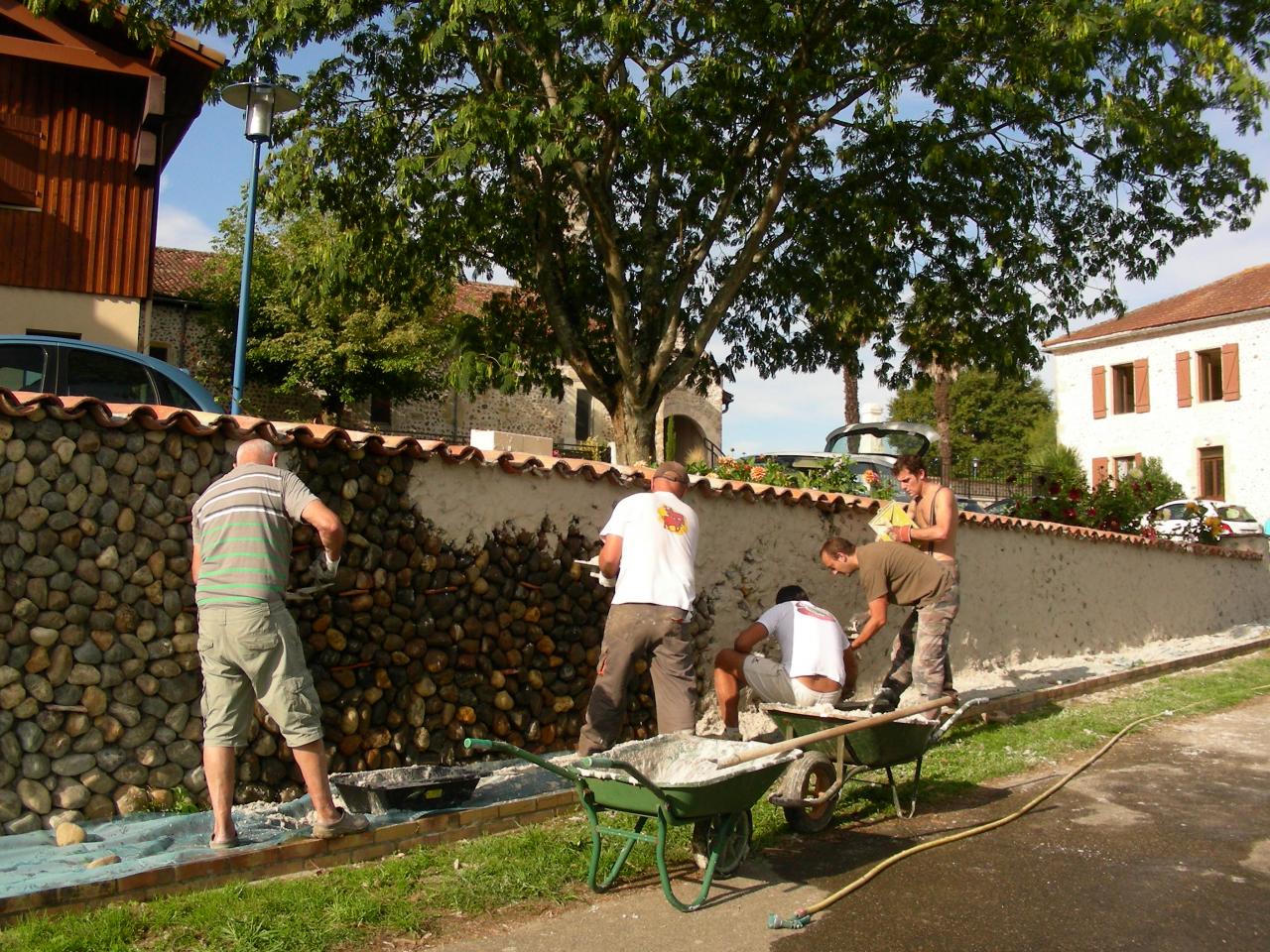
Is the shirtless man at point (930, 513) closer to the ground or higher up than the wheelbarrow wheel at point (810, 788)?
higher up

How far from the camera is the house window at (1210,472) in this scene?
36.5 m

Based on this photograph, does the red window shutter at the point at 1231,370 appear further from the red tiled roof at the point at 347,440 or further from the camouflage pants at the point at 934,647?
the camouflage pants at the point at 934,647

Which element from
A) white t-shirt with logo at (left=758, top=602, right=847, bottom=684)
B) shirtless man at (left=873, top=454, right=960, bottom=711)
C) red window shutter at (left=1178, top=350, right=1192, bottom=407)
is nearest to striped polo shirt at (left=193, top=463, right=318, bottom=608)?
white t-shirt with logo at (left=758, top=602, right=847, bottom=684)

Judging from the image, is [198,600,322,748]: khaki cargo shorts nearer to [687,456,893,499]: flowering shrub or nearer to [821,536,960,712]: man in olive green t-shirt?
[821,536,960,712]: man in olive green t-shirt

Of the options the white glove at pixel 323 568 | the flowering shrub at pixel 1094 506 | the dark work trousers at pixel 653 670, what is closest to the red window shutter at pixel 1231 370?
the flowering shrub at pixel 1094 506

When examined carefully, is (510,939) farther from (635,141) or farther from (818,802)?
(635,141)

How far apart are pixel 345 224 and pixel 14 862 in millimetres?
10346

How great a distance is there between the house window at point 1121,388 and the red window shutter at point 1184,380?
7.09 ft

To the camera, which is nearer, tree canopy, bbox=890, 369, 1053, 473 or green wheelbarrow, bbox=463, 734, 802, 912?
green wheelbarrow, bbox=463, 734, 802, 912

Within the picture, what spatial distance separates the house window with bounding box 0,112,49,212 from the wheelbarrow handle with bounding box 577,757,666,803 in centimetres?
1542

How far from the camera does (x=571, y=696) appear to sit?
768 centimetres

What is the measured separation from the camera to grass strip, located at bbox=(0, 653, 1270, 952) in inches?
169

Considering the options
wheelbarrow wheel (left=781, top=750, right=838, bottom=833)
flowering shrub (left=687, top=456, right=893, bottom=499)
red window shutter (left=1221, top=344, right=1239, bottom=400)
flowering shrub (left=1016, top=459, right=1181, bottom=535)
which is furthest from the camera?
red window shutter (left=1221, top=344, right=1239, bottom=400)

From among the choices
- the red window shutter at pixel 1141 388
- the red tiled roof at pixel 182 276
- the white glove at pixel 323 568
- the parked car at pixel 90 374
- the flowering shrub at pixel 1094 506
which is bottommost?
the white glove at pixel 323 568
